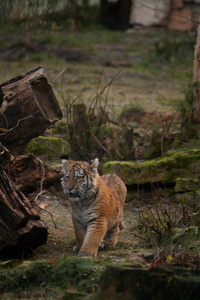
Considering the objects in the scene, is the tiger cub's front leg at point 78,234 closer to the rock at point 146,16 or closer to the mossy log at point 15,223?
the mossy log at point 15,223

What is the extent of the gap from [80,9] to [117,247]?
54.1 ft

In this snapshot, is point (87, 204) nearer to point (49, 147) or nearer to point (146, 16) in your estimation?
point (49, 147)

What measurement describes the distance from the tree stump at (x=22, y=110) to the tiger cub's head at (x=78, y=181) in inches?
27.3

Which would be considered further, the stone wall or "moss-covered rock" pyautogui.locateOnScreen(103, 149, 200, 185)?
the stone wall

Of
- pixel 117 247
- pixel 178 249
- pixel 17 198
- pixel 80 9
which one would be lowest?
pixel 117 247

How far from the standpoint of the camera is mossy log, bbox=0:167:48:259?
17.8 ft

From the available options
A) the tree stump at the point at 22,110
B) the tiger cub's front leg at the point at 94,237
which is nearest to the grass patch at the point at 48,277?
the tiger cub's front leg at the point at 94,237

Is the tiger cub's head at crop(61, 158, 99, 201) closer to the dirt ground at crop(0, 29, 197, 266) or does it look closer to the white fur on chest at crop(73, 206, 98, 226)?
the white fur on chest at crop(73, 206, 98, 226)

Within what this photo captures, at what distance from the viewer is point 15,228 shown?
17.9 ft

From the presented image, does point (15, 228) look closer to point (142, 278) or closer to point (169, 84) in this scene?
point (142, 278)

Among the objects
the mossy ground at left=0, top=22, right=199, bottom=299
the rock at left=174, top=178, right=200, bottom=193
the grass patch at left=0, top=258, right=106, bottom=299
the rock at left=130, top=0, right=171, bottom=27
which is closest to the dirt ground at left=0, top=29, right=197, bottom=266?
the mossy ground at left=0, top=22, right=199, bottom=299

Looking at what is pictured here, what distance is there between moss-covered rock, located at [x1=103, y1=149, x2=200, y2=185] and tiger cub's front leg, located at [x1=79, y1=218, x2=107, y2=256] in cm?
279

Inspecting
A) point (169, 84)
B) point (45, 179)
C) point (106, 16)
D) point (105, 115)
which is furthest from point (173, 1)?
point (45, 179)

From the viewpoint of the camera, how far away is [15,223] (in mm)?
5434
